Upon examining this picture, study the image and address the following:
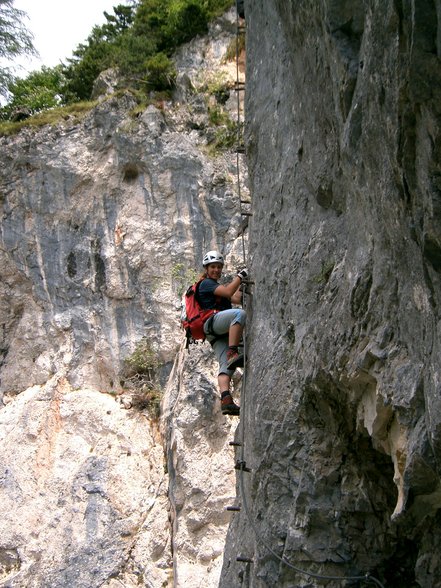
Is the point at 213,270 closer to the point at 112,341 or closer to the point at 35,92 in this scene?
the point at 112,341

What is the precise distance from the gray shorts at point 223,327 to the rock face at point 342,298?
0.43 m

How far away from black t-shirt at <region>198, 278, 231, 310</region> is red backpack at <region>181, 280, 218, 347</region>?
0.17ft

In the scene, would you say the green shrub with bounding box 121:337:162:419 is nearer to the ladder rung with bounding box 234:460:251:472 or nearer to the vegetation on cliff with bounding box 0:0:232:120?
the vegetation on cliff with bounding box 0:0:232:120

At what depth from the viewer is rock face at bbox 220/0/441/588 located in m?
5.23

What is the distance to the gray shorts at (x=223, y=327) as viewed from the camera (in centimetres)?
987

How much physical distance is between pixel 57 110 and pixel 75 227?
11.2 ft

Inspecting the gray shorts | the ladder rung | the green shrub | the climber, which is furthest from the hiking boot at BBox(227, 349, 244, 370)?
the green shrub

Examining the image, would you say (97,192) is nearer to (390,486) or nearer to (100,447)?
(100,447)

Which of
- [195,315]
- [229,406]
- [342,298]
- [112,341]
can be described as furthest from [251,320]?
[112,341]

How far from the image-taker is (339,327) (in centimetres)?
684

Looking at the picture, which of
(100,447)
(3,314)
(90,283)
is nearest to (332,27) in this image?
(100,447)

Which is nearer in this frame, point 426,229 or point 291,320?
point 426,229

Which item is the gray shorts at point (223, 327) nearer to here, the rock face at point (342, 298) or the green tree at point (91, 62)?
the rock face at point (342, 298)

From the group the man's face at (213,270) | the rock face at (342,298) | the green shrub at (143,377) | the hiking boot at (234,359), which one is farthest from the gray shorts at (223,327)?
the green shrub at (143,377)
